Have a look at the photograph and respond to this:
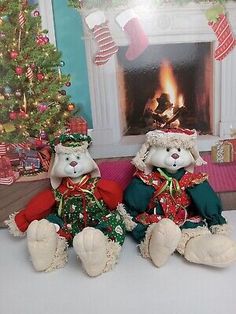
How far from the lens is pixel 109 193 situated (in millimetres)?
1272

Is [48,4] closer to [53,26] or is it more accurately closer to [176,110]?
[53,26]

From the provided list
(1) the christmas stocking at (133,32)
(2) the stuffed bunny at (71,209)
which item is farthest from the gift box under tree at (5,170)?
(1) the christmas stocking at (133,32)

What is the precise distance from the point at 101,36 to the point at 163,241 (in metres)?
0.67

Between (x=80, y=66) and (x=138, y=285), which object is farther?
(x=80, y=66)

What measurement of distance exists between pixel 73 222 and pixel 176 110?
0.52m

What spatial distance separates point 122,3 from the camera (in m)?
1.27

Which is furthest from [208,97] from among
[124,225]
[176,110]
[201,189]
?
[124,225]

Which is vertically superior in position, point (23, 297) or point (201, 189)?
point (201, 189)

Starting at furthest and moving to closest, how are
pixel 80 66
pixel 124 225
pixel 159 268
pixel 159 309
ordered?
1. pixel 80 66
2. pixel 124 225
3. pixel 159 268
4. pixel 159 309

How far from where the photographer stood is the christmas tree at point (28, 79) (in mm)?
1340

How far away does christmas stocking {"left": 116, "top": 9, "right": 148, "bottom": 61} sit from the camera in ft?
4.23

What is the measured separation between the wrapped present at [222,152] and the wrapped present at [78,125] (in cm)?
45

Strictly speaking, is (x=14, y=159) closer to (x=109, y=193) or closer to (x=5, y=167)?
(x=5, y=167)

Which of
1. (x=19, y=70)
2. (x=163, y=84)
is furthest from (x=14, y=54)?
(x=163, y=84)
